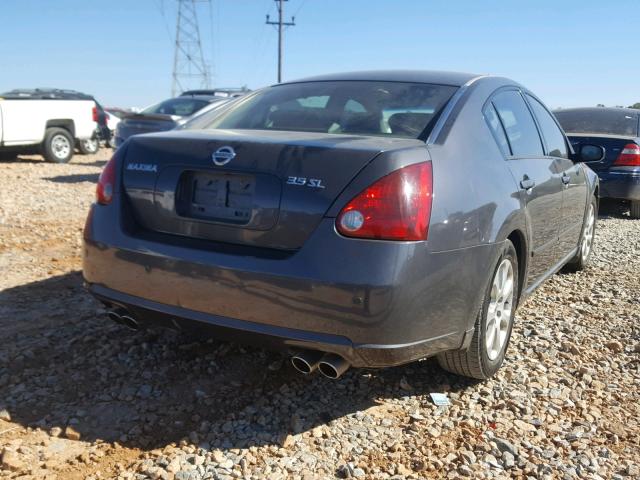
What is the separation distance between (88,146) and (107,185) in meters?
14.5

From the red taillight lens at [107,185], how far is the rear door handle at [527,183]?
202 cm

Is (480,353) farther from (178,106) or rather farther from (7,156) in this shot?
(7,156)

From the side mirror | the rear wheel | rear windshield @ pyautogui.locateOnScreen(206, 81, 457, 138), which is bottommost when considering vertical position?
the rear wheel

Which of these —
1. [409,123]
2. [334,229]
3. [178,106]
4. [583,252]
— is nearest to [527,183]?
[409,123]

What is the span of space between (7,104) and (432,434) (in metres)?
12.9

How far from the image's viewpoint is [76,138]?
14.5 m

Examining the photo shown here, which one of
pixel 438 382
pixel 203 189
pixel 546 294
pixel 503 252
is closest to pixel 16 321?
pixel 203 189

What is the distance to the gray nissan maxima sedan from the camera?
7.75 ft

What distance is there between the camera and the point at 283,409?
9.33 ft

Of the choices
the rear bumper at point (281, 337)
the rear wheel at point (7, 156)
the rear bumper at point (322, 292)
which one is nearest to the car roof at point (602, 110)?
the rear bumper at point (322, 292)

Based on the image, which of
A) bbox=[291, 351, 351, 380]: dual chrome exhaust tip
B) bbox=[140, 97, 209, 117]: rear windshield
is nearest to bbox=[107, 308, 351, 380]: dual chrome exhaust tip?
bbox=[291, 351, 351, 380]: dual chrome exhaust tip

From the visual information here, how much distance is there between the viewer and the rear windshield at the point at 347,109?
9.72 ft

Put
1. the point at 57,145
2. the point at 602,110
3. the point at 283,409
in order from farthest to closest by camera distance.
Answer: the point at 57,145 → the point at 602,110 → the point at 283,409

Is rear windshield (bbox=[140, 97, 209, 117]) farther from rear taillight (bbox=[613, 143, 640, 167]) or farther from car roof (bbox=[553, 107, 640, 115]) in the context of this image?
rear taillight (bbox=[613, 143, 640, 167])
